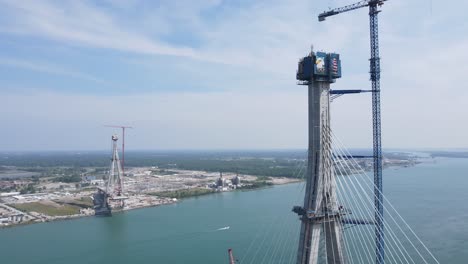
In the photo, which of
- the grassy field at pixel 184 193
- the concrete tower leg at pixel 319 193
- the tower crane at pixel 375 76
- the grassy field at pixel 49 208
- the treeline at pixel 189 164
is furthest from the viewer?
the treeline at pixel 189 164

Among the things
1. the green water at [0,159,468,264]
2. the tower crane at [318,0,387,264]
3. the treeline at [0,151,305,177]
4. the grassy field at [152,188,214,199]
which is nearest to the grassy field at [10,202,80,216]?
the green water at [0,159,468,264]

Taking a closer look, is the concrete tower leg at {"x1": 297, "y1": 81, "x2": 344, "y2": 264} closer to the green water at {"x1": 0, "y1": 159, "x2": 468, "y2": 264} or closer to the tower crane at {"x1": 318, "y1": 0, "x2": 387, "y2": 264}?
the tower crane at {"x1": 318, "y1": 0, "x2": 387, "y2": 264}

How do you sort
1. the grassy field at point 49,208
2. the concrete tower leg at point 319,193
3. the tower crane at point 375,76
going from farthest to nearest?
the grassy field at point 49,208
the tower crane at point 375,76
the concrete tower leg at point 319,193

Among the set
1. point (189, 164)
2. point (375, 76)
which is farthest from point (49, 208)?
point (189, 164)

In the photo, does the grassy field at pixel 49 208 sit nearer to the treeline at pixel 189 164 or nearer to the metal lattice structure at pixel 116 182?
the metal lattice structure at pixel 116 182

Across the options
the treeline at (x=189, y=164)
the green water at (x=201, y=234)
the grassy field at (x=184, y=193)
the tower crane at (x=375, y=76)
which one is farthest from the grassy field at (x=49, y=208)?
the tower crane at (x=375, y=76)

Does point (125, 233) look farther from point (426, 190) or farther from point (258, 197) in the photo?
point (426, 190)
